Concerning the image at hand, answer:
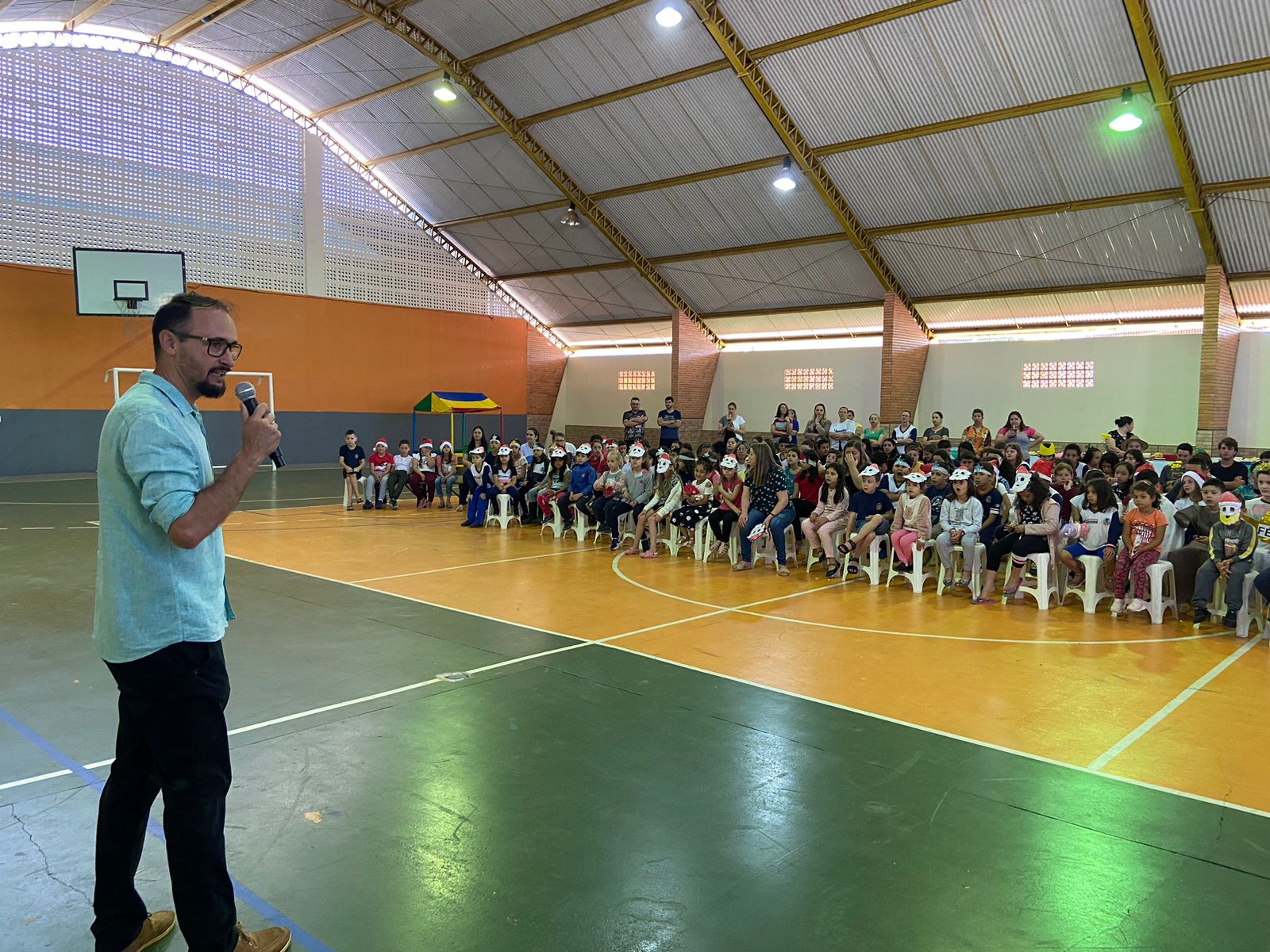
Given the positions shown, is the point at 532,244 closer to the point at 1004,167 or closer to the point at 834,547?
the point at 1004,167

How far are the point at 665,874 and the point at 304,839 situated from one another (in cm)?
138

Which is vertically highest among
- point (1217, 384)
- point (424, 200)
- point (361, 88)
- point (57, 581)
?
point (361, 88)

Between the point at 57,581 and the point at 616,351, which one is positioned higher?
the point at 616,351

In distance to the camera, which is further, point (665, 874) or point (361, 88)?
point (361, 88)

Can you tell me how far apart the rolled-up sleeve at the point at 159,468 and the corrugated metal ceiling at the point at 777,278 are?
19.6 metres

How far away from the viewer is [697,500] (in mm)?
10562

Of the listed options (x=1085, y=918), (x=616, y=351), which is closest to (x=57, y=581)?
(x=1085, y=918)

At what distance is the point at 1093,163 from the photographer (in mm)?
15820

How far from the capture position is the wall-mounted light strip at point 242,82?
61.4 ft

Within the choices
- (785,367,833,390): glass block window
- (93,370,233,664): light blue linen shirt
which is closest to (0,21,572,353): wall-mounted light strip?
(785,367,833,390): glass block window

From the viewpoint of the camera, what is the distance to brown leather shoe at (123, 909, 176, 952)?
2.65 m

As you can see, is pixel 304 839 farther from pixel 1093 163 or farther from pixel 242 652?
pixel 1093 163

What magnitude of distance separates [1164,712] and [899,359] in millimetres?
17033

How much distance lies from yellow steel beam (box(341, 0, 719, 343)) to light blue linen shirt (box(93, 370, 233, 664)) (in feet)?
60.1
